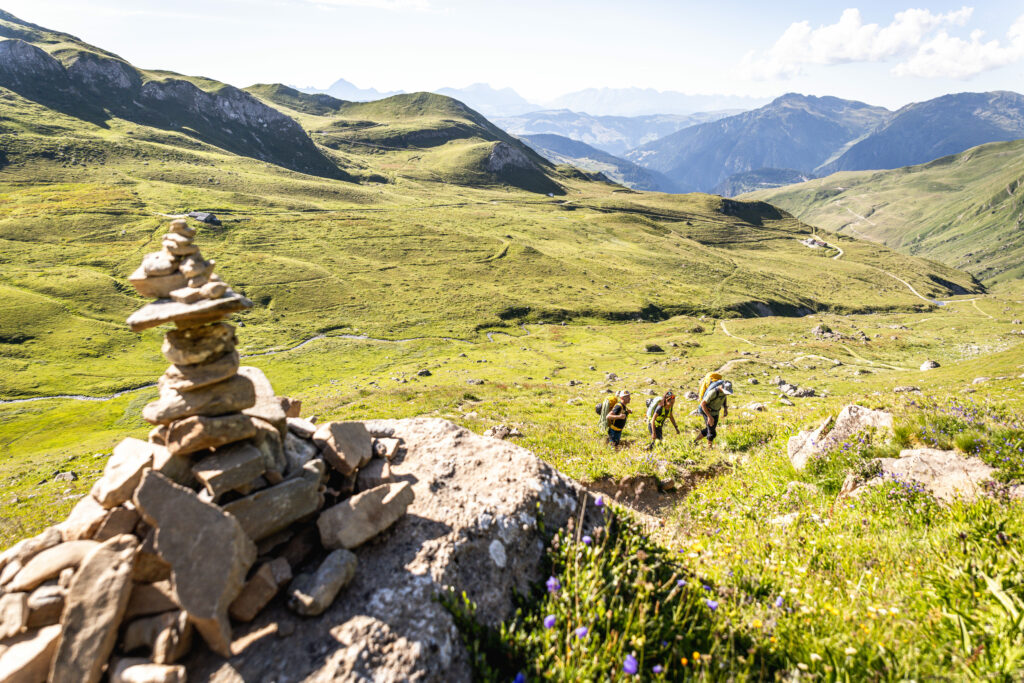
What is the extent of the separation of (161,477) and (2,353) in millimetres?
102644

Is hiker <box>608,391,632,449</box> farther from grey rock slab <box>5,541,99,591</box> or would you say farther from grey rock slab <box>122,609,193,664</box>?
grey rock slab <box>5,541,99,591</box>

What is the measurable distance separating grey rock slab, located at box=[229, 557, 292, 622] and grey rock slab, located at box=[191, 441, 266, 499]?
1202mm

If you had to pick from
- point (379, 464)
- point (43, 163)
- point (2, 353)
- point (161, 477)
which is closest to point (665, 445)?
point (379, 464)

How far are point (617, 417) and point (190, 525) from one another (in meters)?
14.7

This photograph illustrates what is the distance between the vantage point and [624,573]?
627cm

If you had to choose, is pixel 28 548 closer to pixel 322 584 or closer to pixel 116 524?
pixel 116 524

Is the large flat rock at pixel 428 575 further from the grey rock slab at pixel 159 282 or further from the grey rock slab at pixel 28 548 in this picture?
the grey rock slab at pixel 159 282

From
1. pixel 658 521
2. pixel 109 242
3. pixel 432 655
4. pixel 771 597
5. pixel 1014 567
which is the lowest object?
Result: pixel 109 242

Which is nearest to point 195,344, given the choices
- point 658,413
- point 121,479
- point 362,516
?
point 121,479

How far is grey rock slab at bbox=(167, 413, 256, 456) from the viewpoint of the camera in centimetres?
619

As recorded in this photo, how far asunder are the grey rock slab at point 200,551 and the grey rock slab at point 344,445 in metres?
1.97

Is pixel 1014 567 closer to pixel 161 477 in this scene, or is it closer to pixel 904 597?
pixel 904 597

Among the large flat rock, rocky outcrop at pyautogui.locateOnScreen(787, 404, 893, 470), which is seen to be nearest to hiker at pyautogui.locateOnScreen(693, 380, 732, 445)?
rocky outcrop at pyautogui.locateOnScreen(787, 404, 893, 470)

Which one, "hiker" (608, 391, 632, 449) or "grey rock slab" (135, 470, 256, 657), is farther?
"hiker" (608, 391, 632, 449)
